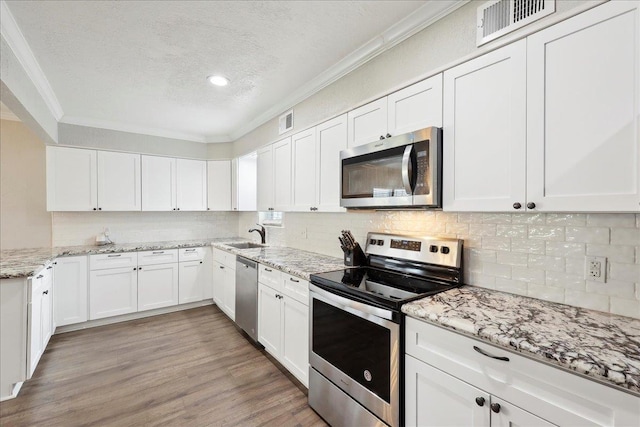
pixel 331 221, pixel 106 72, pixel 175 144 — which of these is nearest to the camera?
pixel 106 72

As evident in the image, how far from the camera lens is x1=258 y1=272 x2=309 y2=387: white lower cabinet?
7.40 ft

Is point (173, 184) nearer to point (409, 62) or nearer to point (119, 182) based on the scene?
point (119, 182)

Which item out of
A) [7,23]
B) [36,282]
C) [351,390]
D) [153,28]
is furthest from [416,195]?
[36,282]

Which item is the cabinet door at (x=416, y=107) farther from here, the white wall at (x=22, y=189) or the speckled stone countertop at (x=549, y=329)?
the white wall at (x=22, y=189)

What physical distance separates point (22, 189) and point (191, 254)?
215 cm

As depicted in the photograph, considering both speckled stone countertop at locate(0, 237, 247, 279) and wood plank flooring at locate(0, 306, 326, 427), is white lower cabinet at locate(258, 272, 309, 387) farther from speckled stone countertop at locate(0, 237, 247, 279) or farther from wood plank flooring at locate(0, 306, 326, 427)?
speckled stone countertop at locate(0, 237, 247, 279)

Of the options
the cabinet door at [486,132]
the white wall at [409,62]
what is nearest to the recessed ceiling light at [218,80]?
the white wall at [409,62]

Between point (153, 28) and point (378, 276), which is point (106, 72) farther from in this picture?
point (378, 276)

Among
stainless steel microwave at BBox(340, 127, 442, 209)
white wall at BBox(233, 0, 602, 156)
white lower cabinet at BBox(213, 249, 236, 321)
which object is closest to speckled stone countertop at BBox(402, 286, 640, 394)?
stainless steel microwave at BBox(340, 127, 442, 209)

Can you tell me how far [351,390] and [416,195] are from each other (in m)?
1.23

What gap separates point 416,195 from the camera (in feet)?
5.78

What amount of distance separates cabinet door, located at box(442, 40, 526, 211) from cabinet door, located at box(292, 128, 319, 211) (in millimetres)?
1364

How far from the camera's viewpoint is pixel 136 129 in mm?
4227

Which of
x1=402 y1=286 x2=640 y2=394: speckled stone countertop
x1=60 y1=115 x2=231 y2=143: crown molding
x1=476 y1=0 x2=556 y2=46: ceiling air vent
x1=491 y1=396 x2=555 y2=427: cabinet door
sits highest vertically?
x1=60 y1=115 x2=231 y2=143: crown molding
